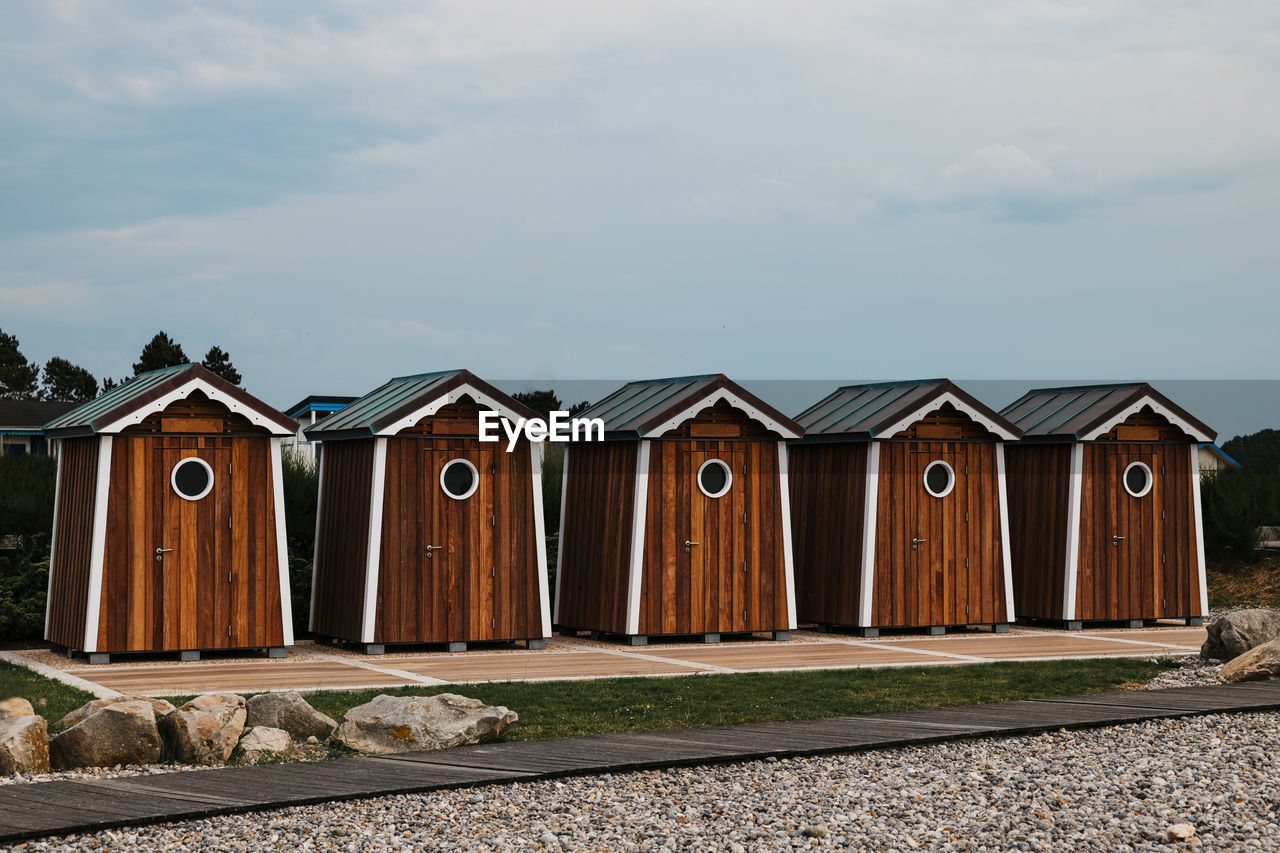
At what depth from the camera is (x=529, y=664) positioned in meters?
14.1

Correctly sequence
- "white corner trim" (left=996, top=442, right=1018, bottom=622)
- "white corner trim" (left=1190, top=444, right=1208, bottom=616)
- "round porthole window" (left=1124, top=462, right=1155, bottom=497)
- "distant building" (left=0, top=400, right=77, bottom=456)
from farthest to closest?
1. "distant building" (left=0, top=400, right=77, bottom=456)
2. "white corner trim" (left=1190, top=444, right=1208, bottom=616)
3. "round porthole window" (left=1124, top=462, right=1155, bottom=497)
4. "white corner trim" (left=996, top=442, right=1018, bottom=622)

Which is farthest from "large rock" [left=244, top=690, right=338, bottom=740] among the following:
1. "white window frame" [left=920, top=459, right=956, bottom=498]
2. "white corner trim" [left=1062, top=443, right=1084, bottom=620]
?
"white corner trim" [left=1062, top=443, right=1084, bottom=620]

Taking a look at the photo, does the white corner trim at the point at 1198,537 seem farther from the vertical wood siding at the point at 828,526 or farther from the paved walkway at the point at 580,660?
the vertical wood siding at the point at 828,526

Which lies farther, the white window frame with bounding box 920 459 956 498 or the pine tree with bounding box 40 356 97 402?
the pine tree with bounding box 40 356 97 402

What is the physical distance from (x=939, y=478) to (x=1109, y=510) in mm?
2314

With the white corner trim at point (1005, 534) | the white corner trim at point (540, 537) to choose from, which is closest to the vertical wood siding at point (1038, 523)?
the white corner trim at point (1005, 534)

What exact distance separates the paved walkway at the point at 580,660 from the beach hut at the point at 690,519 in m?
0.34

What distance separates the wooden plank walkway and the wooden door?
655 centimetres

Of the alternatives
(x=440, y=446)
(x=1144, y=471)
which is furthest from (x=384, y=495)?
(x=1144, y=471)

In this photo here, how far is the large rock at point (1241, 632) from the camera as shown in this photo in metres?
13.1

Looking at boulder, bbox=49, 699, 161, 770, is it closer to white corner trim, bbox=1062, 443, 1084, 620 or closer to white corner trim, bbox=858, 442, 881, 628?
white corner trim, bbox=858, 442, 881, 628

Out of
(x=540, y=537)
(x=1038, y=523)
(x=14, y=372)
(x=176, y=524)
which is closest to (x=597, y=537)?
(x=540, y=537)

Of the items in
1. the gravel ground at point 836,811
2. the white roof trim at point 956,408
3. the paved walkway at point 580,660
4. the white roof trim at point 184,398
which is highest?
the white roof trim at point 956,408

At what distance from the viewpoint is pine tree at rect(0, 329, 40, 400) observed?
2249 inches
